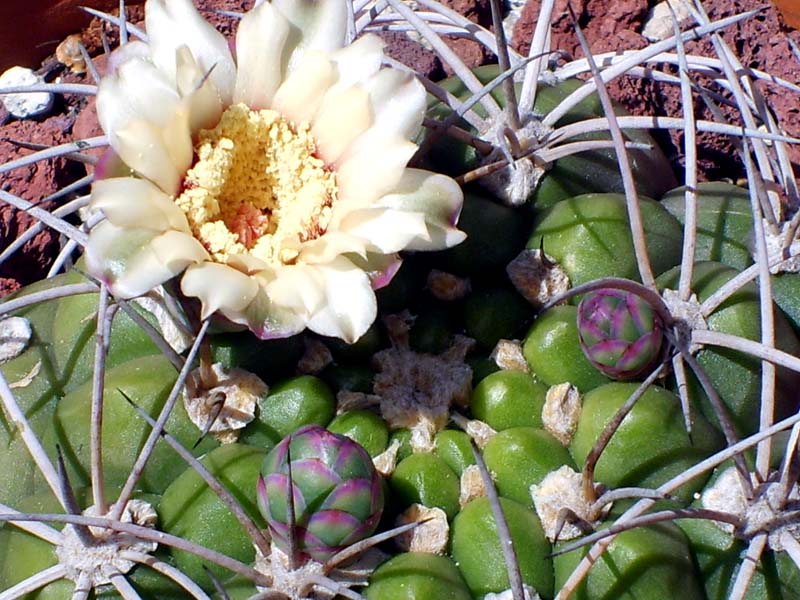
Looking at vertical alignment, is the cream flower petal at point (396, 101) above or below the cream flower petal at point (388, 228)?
above

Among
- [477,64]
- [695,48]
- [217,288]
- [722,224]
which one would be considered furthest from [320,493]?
[695,48]

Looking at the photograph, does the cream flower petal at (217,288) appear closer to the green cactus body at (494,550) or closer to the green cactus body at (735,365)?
the green cactus body at (494,550)

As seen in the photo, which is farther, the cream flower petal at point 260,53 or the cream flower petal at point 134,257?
the cream flower petal at point 260,53

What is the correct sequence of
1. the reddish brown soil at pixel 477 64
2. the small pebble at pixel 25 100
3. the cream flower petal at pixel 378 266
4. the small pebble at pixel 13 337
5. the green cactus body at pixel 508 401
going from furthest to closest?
the small pebble at pixel 25 100, the reddish brown soil at pixel 477 64, the small pebble at pixel 13 337, the green cactus body at pixel 508 401, the cream flower petal at pixel 378 266

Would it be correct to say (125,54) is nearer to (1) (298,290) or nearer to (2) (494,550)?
(1) (298,290)

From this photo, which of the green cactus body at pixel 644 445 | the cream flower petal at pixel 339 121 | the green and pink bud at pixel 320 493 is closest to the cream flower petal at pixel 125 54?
the cream flower petal at pixel 339 121

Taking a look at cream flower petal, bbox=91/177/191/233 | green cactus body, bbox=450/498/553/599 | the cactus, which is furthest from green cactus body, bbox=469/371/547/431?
cream flower petal, bbox=91/177/191/233

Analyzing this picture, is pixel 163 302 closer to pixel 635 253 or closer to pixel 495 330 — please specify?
pixel 495 330

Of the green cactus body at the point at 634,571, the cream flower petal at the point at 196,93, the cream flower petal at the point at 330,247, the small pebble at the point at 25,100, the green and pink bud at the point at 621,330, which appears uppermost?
the cream flower petal at the point at 196,93
